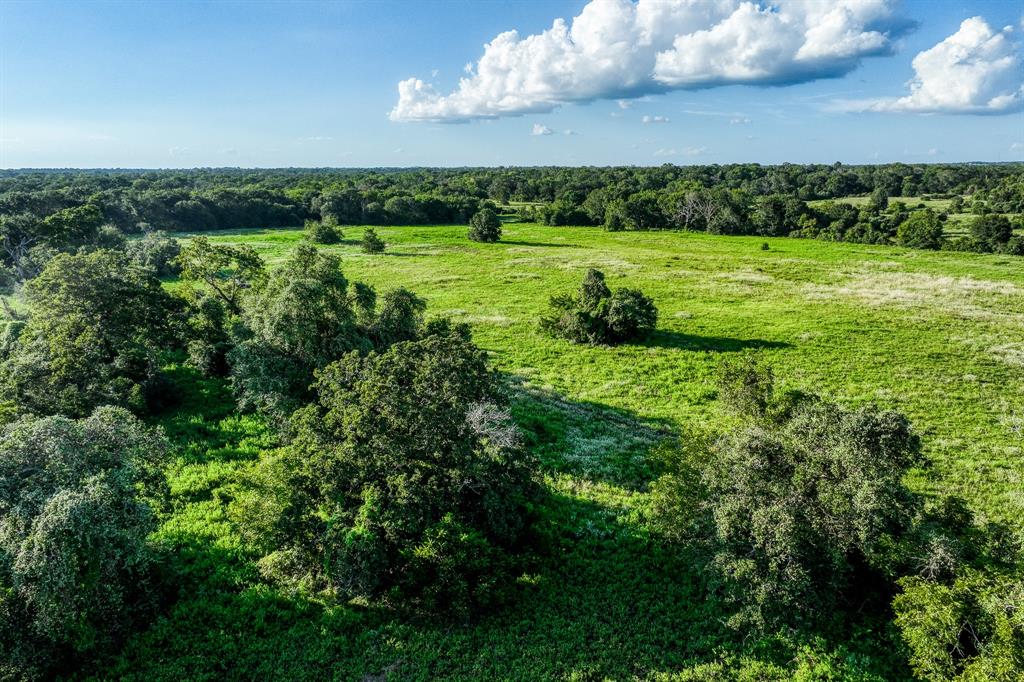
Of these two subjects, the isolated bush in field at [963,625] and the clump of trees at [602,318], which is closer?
the isolated bush in field at [963,625]

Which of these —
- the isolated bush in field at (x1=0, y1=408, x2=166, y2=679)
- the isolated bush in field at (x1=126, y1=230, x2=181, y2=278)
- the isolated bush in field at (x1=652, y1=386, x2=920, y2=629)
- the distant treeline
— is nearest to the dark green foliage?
the distant treeline

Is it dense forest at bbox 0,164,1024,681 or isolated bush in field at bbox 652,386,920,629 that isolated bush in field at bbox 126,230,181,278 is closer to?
dense forest at bbox 0,164,1024,681

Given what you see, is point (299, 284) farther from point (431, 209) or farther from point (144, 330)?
point (431, 209)

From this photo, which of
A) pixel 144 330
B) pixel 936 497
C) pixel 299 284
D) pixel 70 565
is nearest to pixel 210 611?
pixel 70 565

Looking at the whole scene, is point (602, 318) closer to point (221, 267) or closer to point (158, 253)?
point (221, 267)

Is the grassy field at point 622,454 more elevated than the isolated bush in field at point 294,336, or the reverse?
the isolated bush in field at point 294,336

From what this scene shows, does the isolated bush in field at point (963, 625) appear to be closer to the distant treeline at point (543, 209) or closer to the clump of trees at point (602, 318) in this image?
the clump of trees at point (602, 318)

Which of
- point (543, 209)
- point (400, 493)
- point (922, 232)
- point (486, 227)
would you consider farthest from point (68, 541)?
point (543, 209)

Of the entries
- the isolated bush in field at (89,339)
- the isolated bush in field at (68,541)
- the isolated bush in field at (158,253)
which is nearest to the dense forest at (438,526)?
the isolated bush in field at (68,541)

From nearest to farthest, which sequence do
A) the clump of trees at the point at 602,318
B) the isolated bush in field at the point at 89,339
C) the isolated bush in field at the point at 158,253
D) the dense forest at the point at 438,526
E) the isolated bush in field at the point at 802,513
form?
1. the dense forest at the point at 438,526
2. the isolated bush in field at the point at 802,513
3. the isolated bush in field at the point at 89,339
4. the clump of trees at the point at 602,318
5. the isolated bush in field at the point at 158,253
